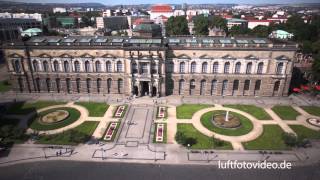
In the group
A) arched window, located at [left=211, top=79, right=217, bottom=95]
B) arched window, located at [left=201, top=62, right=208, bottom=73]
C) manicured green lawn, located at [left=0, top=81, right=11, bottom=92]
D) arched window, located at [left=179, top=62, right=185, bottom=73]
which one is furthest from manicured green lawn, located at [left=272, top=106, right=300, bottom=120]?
manicured green lawn, located at [left=0, top=81, right=11, bottom=92]

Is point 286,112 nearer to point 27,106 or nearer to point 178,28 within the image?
point 27,106

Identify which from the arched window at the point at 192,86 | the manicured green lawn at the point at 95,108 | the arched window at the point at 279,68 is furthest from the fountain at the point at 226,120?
the manicured green lawn at the point at 95,108

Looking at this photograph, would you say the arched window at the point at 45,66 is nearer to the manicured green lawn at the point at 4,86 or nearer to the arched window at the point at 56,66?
the arched window at the point at 56,66

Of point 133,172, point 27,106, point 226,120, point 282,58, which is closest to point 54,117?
point 27,106

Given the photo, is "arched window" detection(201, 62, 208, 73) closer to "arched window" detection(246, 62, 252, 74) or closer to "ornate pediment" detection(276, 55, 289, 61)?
"arched window" detection(246, 62, 252, 74)

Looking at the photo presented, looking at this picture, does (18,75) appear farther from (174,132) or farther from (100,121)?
(174,132)

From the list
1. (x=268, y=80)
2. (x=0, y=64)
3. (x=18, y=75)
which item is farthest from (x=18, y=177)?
(x=0, y=64)
